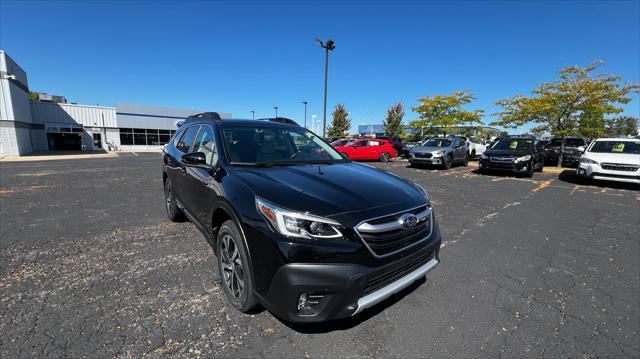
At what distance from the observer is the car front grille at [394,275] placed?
2.08m

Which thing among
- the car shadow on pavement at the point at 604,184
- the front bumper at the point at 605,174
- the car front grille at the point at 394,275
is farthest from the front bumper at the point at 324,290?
the car shadow on pavement at the point at 604,184

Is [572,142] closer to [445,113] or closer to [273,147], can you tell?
[445,113]

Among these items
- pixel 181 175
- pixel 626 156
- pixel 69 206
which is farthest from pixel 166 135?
pixel 626 156

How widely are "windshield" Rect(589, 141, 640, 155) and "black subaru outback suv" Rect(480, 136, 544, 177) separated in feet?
6.43

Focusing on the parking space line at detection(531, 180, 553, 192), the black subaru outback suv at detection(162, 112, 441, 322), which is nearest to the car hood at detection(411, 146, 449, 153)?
the parking space line at detection(531, 180, 553, 192)

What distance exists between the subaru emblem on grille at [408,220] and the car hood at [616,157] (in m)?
11.3

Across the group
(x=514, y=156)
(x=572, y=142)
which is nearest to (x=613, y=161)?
(x=514, y=156)

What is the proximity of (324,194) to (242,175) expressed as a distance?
2.61ft

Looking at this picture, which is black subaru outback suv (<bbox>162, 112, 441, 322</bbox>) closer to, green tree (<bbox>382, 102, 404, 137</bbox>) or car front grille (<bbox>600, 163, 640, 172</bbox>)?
car front grille (<bbox>600, 163, 640, 172</bbox>)

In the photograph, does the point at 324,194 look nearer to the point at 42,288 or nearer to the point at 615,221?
the point at 42,288

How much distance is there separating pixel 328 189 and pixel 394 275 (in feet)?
2.76

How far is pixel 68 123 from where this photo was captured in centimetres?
3250

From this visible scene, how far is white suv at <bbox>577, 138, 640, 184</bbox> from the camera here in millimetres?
9164

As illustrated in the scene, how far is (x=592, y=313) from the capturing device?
267cm
